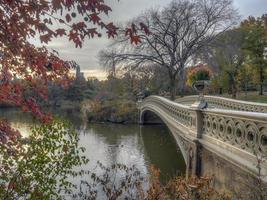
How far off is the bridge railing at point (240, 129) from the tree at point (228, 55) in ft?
88.4

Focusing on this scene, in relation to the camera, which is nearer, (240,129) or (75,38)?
(75,38)

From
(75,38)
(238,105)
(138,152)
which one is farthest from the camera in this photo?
(138,152)

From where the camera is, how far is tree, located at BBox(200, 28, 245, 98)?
35281 millimetres

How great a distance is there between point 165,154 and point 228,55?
808 inches

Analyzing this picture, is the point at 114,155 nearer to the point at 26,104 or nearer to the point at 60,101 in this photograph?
the point at 26,104

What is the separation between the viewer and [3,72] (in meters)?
4.67

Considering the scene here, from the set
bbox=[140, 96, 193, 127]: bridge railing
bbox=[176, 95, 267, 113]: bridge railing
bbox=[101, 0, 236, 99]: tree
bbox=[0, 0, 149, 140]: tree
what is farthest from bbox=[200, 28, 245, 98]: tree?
bbox=[0, 0, 149, 140]: tree

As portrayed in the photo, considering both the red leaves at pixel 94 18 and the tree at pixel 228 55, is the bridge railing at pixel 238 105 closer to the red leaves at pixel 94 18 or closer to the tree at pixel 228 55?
the red leaves at pixel 94 18

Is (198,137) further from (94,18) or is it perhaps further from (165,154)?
(165,154)

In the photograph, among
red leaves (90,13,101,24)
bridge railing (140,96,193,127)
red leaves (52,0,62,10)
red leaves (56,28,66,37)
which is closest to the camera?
red leaves (52,0,62,10)

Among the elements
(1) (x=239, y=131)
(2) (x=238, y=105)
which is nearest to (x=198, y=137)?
(1) (x=239, y=131)

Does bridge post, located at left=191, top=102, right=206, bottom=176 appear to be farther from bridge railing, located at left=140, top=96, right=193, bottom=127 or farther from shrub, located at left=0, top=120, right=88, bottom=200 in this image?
shrub, located at left=0, top=120, right=88, bottom=200

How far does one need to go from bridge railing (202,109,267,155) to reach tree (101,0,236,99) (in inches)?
1007

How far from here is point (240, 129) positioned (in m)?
6.75
